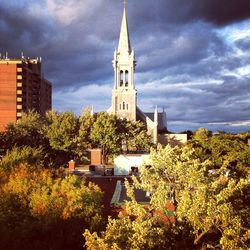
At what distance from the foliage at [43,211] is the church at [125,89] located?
204ft

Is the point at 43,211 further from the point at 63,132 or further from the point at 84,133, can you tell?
the point at 84,133


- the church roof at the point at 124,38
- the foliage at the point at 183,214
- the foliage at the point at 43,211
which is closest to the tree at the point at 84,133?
the church roof at the point at 124,38

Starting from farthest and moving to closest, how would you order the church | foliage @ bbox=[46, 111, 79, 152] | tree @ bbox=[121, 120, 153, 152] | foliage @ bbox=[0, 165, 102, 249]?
the church < tree @ bbox=[121, 120, 153, 152] < foliage @ bbox=[46, 111, 79, 152] < foliage @ bbox=[0, 165, 102, 249]

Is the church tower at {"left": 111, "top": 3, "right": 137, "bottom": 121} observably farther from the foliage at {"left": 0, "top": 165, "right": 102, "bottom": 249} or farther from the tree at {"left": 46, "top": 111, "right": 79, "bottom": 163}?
the foliage at {"left": 0, "top": 165, "right": 102, "bottom": 249}

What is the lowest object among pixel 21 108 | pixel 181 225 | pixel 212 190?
pixel 181 225

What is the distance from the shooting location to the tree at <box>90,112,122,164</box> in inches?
2756

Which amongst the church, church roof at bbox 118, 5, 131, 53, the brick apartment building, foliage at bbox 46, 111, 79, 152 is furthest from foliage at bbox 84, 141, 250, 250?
the brick apartment building

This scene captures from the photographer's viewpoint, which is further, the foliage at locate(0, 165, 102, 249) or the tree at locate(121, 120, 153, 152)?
the tree at locate(121, 120, 153, 152)

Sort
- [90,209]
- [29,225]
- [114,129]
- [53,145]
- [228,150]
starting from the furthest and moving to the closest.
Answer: [114,129] → [53,145] → [228,150] → [90,209] → [29,225]

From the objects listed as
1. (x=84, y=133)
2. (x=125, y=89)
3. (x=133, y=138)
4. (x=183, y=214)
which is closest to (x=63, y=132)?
(x=84, y=133)

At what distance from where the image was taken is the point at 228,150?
47562 mm

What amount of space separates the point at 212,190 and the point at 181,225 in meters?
1.78

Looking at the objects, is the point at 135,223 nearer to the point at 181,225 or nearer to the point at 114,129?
the point at 181,225

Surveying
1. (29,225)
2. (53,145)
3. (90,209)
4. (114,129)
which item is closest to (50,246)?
(29,225)
